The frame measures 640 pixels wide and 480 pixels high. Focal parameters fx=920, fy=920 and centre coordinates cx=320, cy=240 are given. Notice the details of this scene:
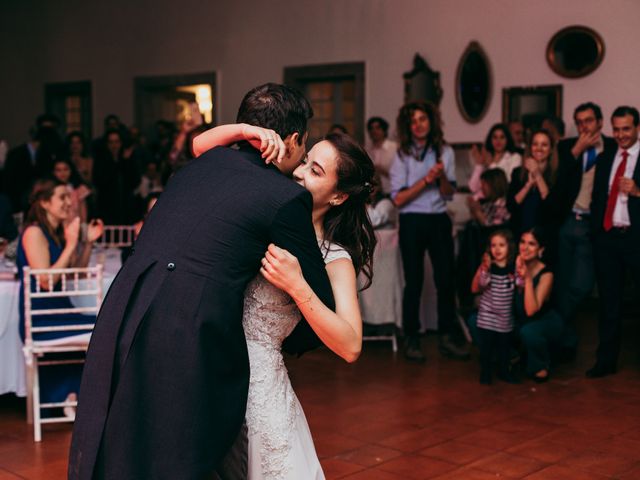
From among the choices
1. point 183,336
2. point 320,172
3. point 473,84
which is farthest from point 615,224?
point 183,336

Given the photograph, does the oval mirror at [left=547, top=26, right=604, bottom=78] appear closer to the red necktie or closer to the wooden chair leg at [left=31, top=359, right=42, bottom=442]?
the red necktie

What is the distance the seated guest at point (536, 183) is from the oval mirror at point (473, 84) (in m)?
3.23

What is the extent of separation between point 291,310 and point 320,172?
33cm

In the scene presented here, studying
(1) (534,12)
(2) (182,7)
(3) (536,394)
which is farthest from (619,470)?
(2) (182,7)

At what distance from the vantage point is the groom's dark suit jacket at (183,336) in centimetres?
176

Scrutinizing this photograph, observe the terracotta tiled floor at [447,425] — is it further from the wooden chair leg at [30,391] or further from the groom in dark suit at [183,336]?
the groom in dark suit at [183,336]

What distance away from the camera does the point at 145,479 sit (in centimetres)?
177

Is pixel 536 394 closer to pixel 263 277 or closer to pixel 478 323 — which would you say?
pixel 478 323

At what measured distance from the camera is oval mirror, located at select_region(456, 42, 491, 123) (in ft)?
30.0

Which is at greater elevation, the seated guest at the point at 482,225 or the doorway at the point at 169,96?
the doorway at the point at 169,96

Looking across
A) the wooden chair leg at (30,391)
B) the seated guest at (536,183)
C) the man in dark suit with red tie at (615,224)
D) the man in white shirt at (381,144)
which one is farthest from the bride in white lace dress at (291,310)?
the man in white shirt at (381,144)

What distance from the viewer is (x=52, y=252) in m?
4.71

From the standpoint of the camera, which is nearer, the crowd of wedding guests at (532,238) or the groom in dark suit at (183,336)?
the groom in dark suit at (183,336)

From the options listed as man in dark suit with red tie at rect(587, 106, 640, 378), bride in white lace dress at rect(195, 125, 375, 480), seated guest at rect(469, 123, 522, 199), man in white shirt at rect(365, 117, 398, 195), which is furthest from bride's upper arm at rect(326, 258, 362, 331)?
man in white shirt at rect(365, 117, 398, 195)
